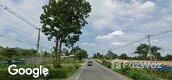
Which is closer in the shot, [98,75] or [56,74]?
[56,74]

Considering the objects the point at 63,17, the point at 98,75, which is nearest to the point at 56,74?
the point at 98,75

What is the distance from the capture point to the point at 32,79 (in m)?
40.9

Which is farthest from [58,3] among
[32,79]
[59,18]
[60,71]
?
[32,79]

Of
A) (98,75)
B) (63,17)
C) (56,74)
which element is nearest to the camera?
(56,74)

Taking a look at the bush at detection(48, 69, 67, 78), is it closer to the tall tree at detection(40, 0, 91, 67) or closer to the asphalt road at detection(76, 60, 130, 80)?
the asphalt road at detection(76, 60, 130, 80)

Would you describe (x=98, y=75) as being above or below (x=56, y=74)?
below

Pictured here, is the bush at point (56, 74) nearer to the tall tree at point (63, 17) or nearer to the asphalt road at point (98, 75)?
the asphalt road at point (98, 75)

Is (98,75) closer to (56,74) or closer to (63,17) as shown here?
(56,74)

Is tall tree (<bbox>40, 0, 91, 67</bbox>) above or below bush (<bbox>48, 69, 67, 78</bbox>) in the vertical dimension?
above

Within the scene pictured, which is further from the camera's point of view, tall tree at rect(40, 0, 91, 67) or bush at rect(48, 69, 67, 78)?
tall tree at rect(40, 0, 91, 67)

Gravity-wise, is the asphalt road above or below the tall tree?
below

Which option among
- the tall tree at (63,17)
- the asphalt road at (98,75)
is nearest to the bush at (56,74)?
the asphalt road at (98,75)

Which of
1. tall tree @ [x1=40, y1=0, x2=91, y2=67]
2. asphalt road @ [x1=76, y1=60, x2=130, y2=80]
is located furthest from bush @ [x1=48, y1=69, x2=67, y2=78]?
tall tree @ [x1=40, y1=0, x2=91, y2=67]

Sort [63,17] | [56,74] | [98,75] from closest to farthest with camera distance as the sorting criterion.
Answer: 1. [56,74]
2. [98,75]
3. [63,17]
